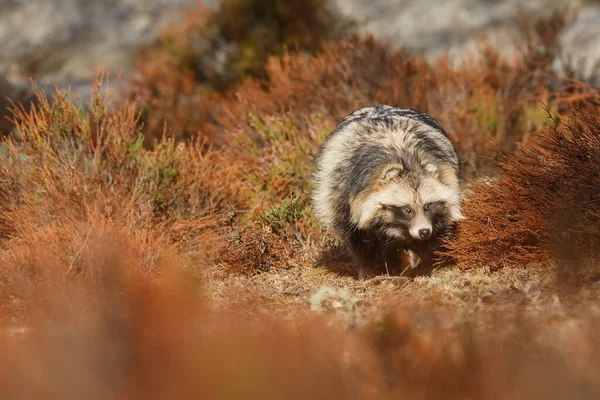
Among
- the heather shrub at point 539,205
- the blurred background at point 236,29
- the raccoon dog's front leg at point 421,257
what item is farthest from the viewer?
the blurred background at point 236,29

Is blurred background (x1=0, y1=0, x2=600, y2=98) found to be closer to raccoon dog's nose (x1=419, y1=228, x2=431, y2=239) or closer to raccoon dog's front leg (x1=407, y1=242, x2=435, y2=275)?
raccoon dog's front leg (x1=407, y1=242, x2=435, y2=275)

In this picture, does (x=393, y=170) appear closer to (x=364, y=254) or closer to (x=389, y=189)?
(x=389, y=189)

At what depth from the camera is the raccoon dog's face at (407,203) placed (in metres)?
6.78

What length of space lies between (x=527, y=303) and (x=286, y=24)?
10111 millimetres

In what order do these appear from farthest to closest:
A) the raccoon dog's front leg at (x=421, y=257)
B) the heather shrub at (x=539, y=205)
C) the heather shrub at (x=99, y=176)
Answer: the heather shrub at (x=99, y=176) < the raccoon dog's front leg at (x=421, y=257) < the heather shrub at (x=539, y=205)

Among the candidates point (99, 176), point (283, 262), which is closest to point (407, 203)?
point (283, 262)

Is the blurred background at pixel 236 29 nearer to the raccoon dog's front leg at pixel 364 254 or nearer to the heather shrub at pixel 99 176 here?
the heather shrub at pixel 99 176

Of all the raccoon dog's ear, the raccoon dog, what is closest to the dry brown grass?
the raccoon dog

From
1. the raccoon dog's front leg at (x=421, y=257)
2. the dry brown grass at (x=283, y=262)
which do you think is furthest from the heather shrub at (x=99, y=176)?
the raccoon dog's front leg at (x=421, y=257)

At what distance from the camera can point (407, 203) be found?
6.79 m

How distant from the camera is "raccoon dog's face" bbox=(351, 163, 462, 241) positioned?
267 inches

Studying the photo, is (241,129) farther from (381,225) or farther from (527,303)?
(527,303)

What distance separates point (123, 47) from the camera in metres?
20.5

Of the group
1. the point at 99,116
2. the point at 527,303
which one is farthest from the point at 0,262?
the point at 527,303
